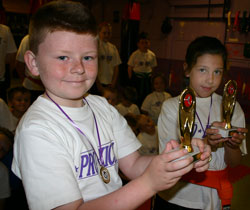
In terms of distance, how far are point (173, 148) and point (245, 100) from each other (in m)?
7.00

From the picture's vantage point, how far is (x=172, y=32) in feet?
30.1

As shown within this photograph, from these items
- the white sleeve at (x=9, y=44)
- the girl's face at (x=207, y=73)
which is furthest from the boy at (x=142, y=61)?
the girl's face at (x=207, y=73)

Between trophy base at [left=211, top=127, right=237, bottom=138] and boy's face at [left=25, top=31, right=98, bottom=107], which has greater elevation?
boy's face at [left=25, top=31, right=98, bottom=107]

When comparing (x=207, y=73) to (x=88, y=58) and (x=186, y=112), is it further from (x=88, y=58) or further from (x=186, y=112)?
(x=88, y=58)

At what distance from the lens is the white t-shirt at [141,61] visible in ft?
21.0

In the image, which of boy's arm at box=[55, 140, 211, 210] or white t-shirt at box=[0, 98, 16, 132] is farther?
white t-shirt at box=[0, 98, 16, 132]

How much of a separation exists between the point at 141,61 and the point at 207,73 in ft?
15.9

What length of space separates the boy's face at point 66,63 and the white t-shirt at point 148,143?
7.83 feet

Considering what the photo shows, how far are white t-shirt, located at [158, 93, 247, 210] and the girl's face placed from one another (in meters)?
0.12

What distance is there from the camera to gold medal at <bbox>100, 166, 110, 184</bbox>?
1077 mm

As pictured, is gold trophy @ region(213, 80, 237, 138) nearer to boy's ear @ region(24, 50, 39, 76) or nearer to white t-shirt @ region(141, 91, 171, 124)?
boy's ear @ region(24, 50, 39, 76)

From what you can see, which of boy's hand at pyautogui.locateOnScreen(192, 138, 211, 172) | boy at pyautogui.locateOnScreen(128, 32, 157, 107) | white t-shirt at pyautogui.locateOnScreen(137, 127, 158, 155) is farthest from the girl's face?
boy at pyautogui.locateOnScreen(128, 32, 157, 107)

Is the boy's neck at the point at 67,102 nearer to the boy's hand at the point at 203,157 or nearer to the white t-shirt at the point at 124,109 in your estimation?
the boy's hand at the point at 203,157

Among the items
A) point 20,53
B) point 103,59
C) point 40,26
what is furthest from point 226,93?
point 103,59
